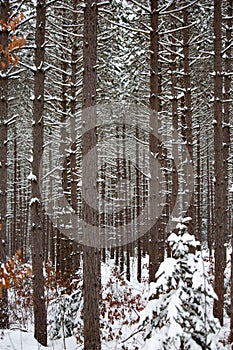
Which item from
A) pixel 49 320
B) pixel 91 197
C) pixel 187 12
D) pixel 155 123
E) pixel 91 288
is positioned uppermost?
pixel 187 12

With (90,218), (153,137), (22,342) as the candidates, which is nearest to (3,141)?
(90,218)

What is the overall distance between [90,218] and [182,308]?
3.16 metres

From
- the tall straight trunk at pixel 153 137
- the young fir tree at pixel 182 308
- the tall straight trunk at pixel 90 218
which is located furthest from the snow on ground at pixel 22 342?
the young fir tree at pixel 182 308

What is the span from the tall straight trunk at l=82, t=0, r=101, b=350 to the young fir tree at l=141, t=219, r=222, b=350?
8.47 ft

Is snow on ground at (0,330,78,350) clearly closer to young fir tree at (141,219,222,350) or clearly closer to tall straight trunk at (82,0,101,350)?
tall straight trunk at (82,0,101,350)

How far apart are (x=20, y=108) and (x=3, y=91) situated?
36.7 ft

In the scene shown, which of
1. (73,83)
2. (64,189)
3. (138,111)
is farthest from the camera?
→ (138,111)

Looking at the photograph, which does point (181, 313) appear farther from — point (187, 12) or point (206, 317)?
point (187, 12)

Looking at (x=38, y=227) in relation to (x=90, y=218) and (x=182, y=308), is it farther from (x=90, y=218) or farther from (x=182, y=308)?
(x=182, y=308)

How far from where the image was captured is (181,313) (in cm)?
385

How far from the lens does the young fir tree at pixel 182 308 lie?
12.5ft

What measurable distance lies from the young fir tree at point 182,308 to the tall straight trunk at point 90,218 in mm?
2583

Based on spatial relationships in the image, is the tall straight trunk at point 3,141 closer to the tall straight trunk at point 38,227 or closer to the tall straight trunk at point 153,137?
the tall straight trunk at point 38,227

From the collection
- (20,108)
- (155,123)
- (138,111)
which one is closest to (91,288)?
(155,123)
